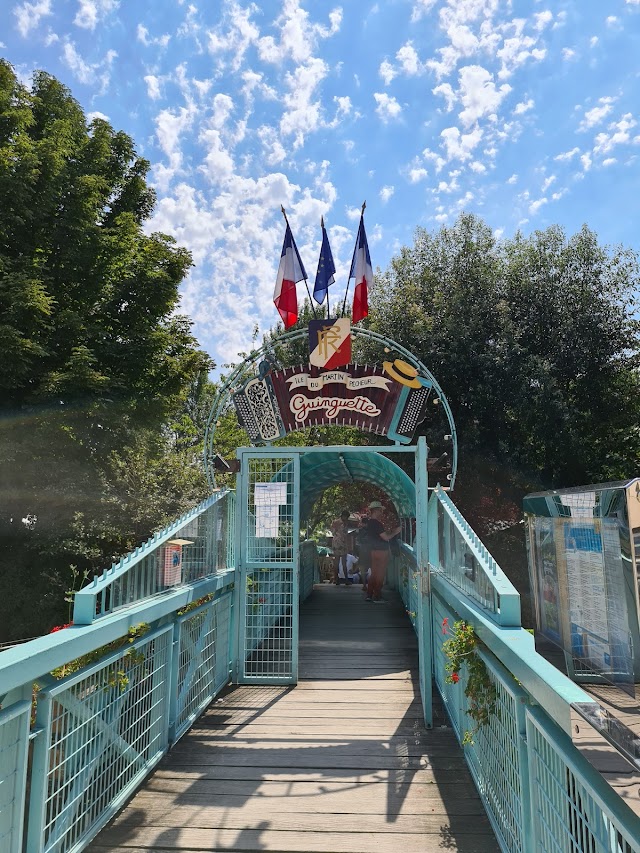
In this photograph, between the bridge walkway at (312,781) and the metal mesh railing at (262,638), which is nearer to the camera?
the bridge walkway at (312,781)

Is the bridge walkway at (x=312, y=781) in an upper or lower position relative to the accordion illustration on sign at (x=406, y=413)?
lower

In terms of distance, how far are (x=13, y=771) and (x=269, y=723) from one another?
323cm

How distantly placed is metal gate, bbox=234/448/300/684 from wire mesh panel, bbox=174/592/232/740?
0.88 feet

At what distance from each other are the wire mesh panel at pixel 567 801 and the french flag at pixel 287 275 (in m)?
5.66

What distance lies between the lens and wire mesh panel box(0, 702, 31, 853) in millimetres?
2287

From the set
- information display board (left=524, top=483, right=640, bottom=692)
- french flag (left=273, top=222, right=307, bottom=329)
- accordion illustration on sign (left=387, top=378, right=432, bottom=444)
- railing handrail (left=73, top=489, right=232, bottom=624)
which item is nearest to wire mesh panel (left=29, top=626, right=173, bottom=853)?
railing handrail (left=73, top=489, right=232, bottom=624)

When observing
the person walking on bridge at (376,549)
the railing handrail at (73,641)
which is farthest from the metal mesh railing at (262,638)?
the person walking on bridge at (376,549)

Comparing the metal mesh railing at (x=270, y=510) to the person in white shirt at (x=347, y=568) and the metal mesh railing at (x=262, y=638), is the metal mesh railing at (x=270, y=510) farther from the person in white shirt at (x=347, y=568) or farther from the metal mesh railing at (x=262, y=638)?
the person in white shirt at (x=347, y=568)

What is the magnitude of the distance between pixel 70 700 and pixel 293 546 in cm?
368

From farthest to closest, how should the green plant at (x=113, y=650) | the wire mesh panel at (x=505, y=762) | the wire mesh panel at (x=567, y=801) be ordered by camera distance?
the green plant at (x=113, y=650)
the wire mesh panel at (x=505, y=762)
the wire mesh panel at (x=567, y=801)

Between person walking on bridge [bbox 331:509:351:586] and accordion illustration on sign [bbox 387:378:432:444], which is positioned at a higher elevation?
accordion illustration on sign [bbox 387:378:432:444]

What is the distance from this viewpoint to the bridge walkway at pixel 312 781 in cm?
332

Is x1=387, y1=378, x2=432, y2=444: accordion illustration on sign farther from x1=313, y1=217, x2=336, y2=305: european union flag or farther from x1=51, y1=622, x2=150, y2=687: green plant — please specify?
x1=51, y1=622, x2=150, y2=687: green plant

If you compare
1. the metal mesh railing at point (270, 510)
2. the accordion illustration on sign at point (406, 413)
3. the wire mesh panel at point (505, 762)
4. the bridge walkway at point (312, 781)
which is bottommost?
the bridge walkway at point (312, 781)
